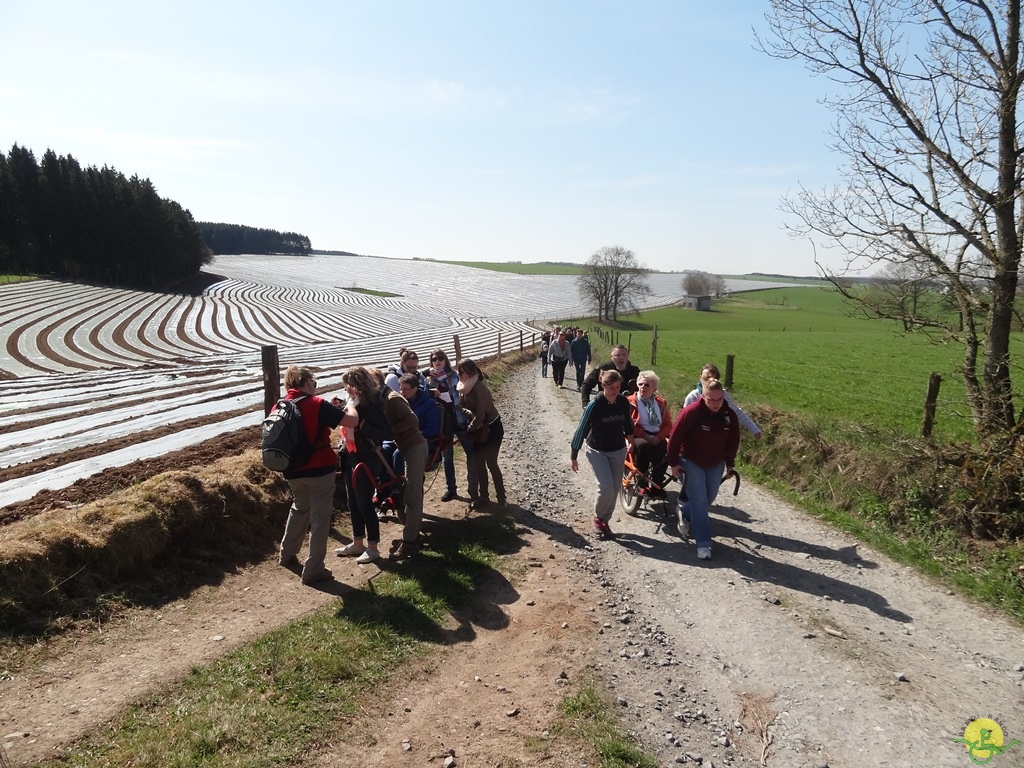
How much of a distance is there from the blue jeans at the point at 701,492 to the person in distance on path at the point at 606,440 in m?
0.79

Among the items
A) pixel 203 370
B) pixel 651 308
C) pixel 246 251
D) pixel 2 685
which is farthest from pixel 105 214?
pixel 246 251

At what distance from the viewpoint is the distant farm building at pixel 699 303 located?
95.6 metres

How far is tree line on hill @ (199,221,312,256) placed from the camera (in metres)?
167

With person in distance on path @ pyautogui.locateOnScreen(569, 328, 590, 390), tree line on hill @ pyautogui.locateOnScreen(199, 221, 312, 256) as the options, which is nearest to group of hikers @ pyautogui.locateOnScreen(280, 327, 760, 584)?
person in distance on path @ pyautogui.locateOnScreen(569, 328, 590, 390)

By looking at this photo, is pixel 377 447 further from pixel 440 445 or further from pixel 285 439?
pixel 440 445

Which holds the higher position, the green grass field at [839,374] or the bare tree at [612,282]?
the bare tree at [612,282]

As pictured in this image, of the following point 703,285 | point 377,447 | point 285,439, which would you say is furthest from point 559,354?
point 703,285

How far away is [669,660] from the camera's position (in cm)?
Result: 471

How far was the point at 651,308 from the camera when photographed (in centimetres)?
10050

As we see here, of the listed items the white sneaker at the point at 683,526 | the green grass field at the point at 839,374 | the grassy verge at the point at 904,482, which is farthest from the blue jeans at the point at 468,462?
the green grass field at the point at 839,374

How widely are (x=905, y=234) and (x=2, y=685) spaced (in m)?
11.2

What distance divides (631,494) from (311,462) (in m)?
4.55

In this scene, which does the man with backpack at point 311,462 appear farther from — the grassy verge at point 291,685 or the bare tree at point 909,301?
the bare tree at point 909,301

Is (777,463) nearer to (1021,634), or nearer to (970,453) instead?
(970,453)
